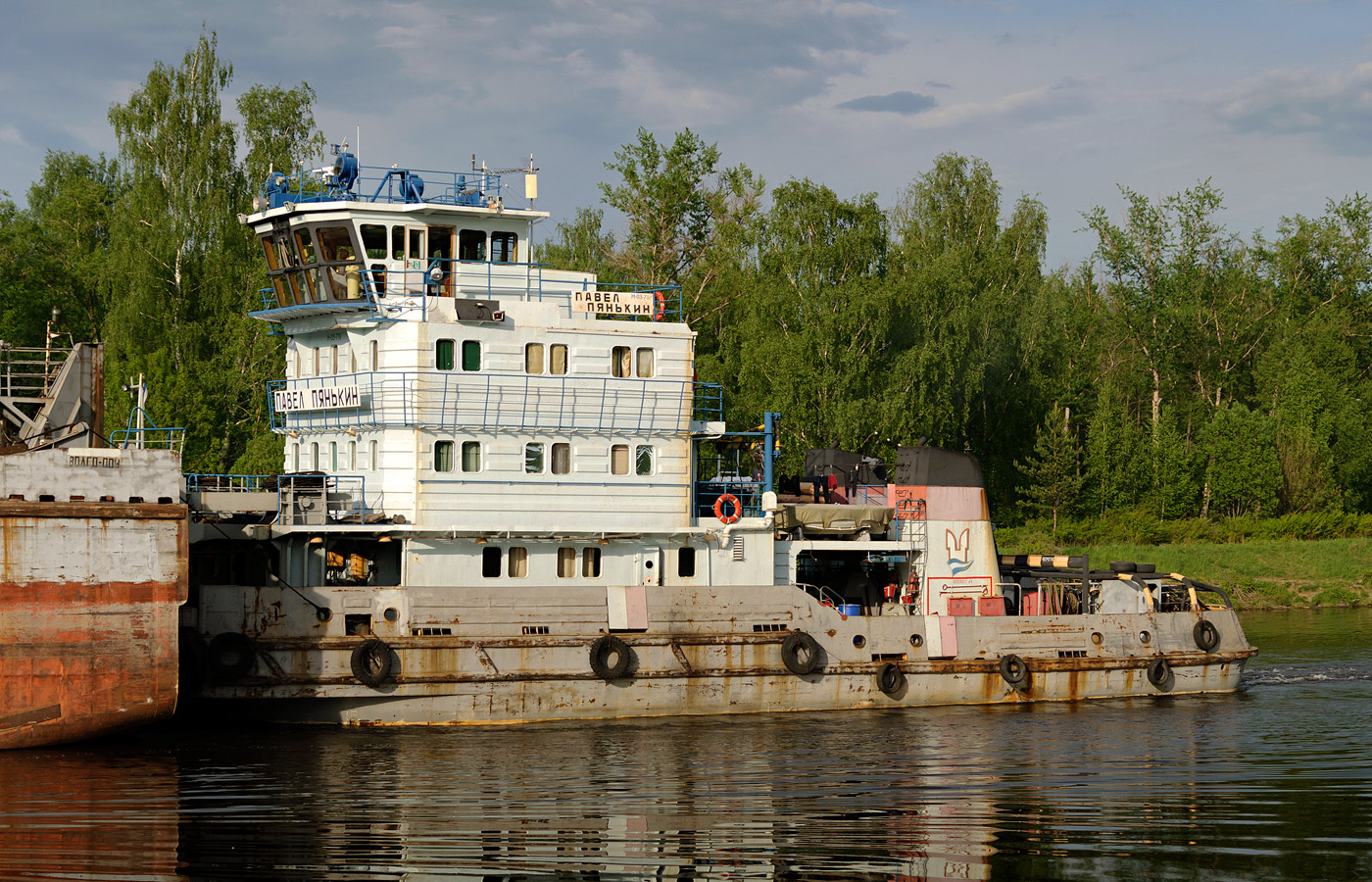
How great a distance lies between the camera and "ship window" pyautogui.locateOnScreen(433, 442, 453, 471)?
2100 cm

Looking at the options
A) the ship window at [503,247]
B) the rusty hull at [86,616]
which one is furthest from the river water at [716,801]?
the ship window at [503,247]

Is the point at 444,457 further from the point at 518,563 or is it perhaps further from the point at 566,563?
the point at 566,563

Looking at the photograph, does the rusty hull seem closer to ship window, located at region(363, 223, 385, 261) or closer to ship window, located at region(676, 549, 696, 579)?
ship window, located at region(363, 223, 385, 261)

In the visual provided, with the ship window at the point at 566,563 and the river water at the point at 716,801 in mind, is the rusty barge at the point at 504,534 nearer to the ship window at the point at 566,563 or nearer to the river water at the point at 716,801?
the ship window at the point at 566,563

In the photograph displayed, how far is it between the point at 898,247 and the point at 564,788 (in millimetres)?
36845

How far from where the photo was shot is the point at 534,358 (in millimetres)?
21719

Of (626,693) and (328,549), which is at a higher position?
(328,549)

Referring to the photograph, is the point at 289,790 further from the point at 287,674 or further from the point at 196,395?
the point at 196,395

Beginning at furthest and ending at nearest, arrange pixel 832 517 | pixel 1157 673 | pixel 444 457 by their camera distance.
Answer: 1. pixel 1157 673
2. pixel 832 517
3. pixel 444 457

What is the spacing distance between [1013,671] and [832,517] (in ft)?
14.1

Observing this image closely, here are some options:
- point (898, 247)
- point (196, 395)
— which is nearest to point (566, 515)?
point (196, 395)

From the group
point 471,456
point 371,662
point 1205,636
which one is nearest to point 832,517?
point 471,456

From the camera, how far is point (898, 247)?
49906mm

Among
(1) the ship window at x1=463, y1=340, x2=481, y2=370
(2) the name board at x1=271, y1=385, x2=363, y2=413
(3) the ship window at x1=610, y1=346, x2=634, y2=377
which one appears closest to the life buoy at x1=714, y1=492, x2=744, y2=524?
(3) the ship window at x1=610, y1=346, x2=634, y2=377
